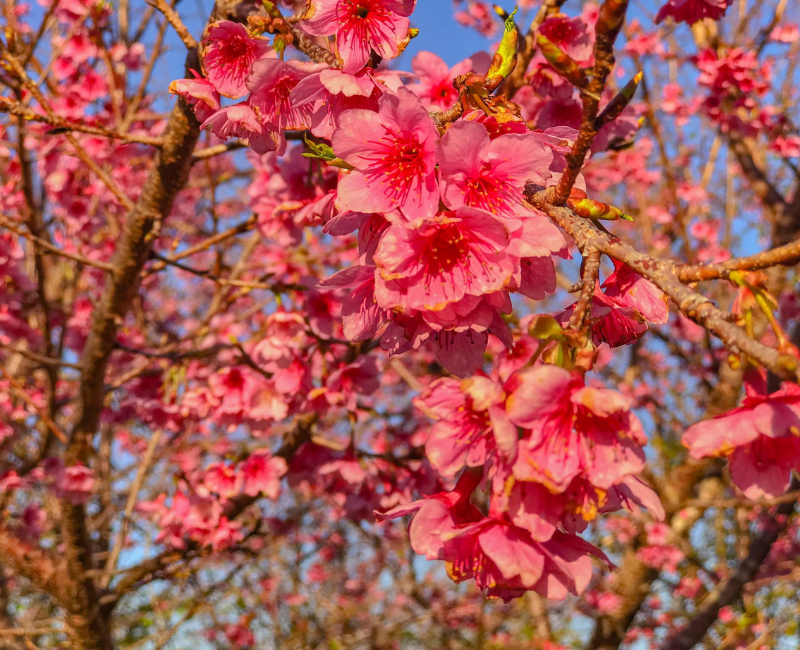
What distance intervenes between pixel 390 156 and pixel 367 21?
14.3 inches

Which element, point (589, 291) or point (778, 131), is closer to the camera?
point (589, 291)

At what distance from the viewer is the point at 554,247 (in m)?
0.86

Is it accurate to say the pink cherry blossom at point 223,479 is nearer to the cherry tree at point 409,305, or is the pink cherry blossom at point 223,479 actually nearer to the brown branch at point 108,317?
the cherry tree at point 409,305

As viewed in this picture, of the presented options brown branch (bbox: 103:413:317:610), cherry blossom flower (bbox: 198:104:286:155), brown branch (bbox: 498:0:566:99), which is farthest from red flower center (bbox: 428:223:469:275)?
brown branch (bbox: 103:413:317:610)

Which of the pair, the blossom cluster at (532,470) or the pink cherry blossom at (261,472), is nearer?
the blossom cluster at (532,470)

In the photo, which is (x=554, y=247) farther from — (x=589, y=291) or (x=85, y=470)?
(x=85, y=470)

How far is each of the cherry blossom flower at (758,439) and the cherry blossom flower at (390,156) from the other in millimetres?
534

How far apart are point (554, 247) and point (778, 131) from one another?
472 centimetres

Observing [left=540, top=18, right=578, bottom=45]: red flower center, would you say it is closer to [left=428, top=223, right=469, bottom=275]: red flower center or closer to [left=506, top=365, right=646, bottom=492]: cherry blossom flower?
[left=428, top=223, right=469, bottom=275]: red flower center

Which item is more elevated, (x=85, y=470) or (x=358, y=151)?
(x=85, y=470)

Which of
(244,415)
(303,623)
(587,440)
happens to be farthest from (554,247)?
(303,623)

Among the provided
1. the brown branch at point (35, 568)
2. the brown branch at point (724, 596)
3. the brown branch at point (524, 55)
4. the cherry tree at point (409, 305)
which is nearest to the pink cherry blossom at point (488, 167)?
the cherry tree at point (409, 305)

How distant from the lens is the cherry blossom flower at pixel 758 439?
785 mm

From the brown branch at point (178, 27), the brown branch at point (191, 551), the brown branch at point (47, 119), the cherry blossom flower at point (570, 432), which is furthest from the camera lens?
Answer: the brown branch at point (191, 551)
